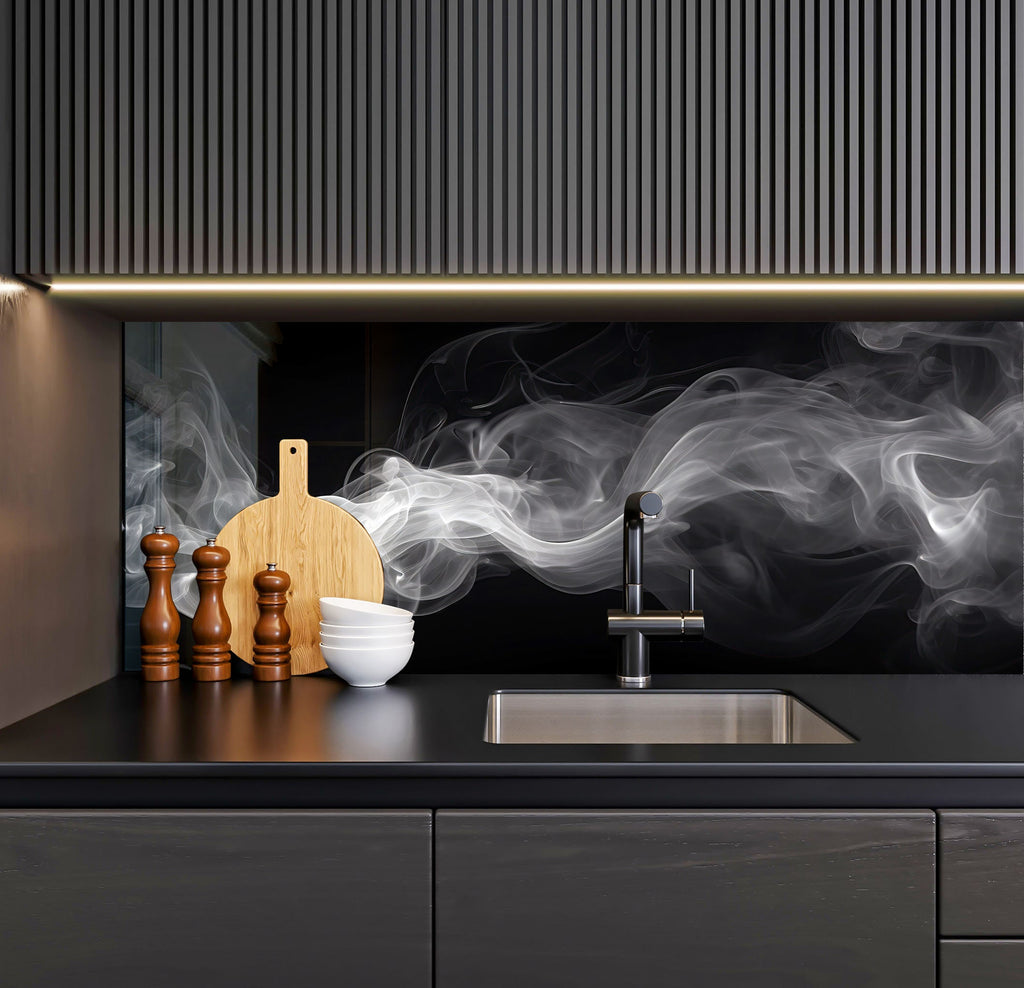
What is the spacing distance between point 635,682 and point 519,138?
3.09 ft

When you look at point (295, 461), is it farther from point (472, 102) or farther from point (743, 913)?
point (743, 913)

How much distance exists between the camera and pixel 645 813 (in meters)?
1.01

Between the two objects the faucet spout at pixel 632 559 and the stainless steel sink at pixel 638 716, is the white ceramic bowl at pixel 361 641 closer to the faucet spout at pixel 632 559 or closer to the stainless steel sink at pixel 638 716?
the stainless steel sink at pixel 638 716

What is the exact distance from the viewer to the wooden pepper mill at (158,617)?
1545 millimetres

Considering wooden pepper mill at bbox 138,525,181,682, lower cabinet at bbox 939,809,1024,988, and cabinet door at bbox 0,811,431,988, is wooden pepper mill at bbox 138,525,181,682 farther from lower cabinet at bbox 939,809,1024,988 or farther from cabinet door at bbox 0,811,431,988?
lower cabinet at bbox 939,809,1024,988

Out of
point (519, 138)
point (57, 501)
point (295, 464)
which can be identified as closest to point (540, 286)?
point (519, 138)

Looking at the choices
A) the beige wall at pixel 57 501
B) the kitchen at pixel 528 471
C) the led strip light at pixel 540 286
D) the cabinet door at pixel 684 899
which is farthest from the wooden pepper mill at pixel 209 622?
the cabinet door at pixel 684 899

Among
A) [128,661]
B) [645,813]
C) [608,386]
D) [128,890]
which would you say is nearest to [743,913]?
[645,813]

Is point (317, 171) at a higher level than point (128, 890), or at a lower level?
higher

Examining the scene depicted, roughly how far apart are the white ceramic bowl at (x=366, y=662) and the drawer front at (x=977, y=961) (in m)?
0.90

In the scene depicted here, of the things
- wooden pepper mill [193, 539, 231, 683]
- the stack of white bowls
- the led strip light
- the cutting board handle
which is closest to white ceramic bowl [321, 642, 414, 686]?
the stack of white bowls

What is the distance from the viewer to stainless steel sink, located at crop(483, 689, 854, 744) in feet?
5.01

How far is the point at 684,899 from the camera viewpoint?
1.01 meters

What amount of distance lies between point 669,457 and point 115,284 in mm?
1037
